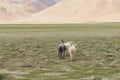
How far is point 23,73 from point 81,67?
4.10m

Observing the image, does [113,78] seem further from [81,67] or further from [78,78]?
[81,67]

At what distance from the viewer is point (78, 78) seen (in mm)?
17453

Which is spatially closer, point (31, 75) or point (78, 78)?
point (78, 78)

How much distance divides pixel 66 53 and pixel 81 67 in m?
7.35

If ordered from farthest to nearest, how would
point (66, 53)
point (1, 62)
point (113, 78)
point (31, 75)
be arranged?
1. point (66, 53)
2. point (1, 62)
3. point (31, 75)
4. point (113, 78)

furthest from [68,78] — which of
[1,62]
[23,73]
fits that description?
[1,62]

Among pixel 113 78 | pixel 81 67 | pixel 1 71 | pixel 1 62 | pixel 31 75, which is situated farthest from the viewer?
pixel 1 62

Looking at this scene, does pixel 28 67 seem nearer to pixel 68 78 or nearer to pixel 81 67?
pixel 81 67

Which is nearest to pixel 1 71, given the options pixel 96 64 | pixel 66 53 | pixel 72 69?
pixel 72 69

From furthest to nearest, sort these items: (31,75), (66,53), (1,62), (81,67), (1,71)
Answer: (66,53)
(1,62)
(81,67)
(1,71)
(31,75)

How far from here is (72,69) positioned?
70.2 ft

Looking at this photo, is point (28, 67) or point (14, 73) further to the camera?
point (28, 67)

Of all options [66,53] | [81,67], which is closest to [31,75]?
[81,67]

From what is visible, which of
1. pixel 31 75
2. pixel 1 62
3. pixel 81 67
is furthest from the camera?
pixel 1 62
